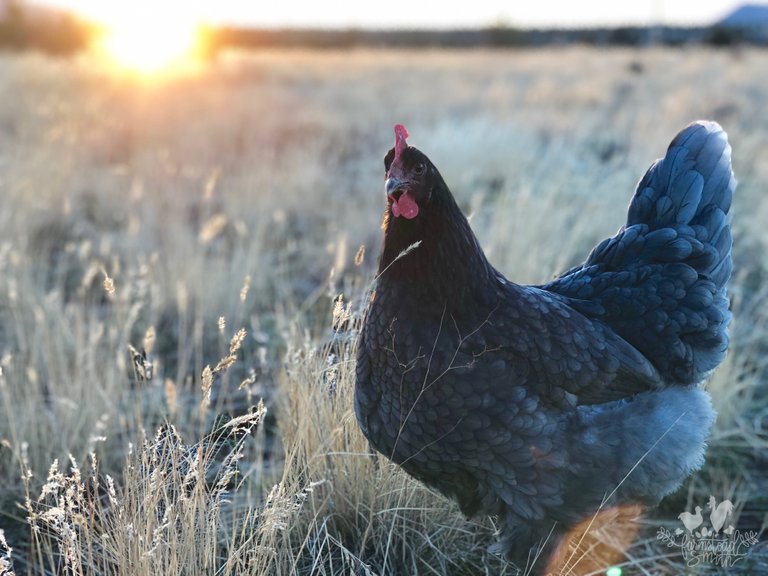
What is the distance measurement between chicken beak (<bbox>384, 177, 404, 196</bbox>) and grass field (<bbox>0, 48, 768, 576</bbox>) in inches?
19.1

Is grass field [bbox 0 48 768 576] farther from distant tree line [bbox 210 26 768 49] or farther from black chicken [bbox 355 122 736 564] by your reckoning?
distant tree line [bbox 210 26 768 49]

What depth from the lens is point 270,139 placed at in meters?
10.6

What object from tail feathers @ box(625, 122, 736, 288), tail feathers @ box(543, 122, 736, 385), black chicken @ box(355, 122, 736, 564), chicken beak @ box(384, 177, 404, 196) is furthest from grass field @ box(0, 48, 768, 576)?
tail feathers @ box(625, 122, 736, 288)

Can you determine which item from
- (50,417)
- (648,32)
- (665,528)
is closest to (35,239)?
(50,417)

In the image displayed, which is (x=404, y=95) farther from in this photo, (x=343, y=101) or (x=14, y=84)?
(x=14, y=84)

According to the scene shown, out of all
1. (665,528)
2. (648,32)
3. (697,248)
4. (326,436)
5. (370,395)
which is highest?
(648,32)

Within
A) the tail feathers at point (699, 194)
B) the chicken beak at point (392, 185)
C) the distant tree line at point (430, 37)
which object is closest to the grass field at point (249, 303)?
the chicken beak at point (392, 185)

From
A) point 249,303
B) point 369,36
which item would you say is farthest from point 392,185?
point 369,36

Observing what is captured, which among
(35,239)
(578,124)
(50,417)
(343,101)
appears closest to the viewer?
(50,417)

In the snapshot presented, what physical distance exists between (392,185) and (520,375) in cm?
76

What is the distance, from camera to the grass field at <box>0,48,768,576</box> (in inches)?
96.2

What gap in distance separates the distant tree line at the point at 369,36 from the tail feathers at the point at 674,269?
1149 inches

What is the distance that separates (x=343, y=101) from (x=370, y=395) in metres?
15.4

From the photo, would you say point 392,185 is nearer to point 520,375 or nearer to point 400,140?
point 400,140
